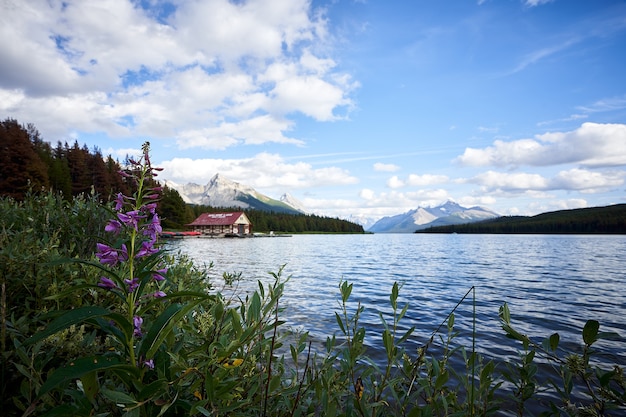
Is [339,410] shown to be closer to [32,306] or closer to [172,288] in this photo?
[172,288]

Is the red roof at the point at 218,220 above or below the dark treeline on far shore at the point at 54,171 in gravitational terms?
below

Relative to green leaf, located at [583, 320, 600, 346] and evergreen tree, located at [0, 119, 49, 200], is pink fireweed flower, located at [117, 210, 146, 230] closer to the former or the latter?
green leaf, located at [583, 320, 600, 346]

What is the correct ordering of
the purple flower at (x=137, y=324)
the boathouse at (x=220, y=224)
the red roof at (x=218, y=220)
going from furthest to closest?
1. the red roof at (x=218, y=220)
2. the boathouse at (x=220, y=224)
3. the purple flower at (x=137, y=324)

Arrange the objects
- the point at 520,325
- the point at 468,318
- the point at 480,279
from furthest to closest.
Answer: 1. the point at 480,279
2. the point at 468,318
3. the point at 520,325

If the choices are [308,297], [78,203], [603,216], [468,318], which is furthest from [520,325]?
[603,216]

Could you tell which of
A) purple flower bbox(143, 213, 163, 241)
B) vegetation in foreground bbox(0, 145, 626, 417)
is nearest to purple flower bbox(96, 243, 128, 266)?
vegetation in foreground bbox(0, 145, 626, 417)

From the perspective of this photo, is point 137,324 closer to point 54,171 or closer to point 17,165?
point 17,165

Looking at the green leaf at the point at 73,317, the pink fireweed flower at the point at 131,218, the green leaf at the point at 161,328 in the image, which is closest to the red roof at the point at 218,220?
the pink fireweed flower at the point at 131,218

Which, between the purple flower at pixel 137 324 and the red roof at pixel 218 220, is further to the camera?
the red roof at pixel 218 220

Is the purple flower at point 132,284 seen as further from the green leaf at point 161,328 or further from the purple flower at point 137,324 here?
the purple flower at point 137,324

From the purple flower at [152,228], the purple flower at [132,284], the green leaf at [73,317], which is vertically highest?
the purple flower at [152,228]

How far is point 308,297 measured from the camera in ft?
54.4

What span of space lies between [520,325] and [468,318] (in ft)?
5.80

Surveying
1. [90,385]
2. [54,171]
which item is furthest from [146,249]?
[54,171]
